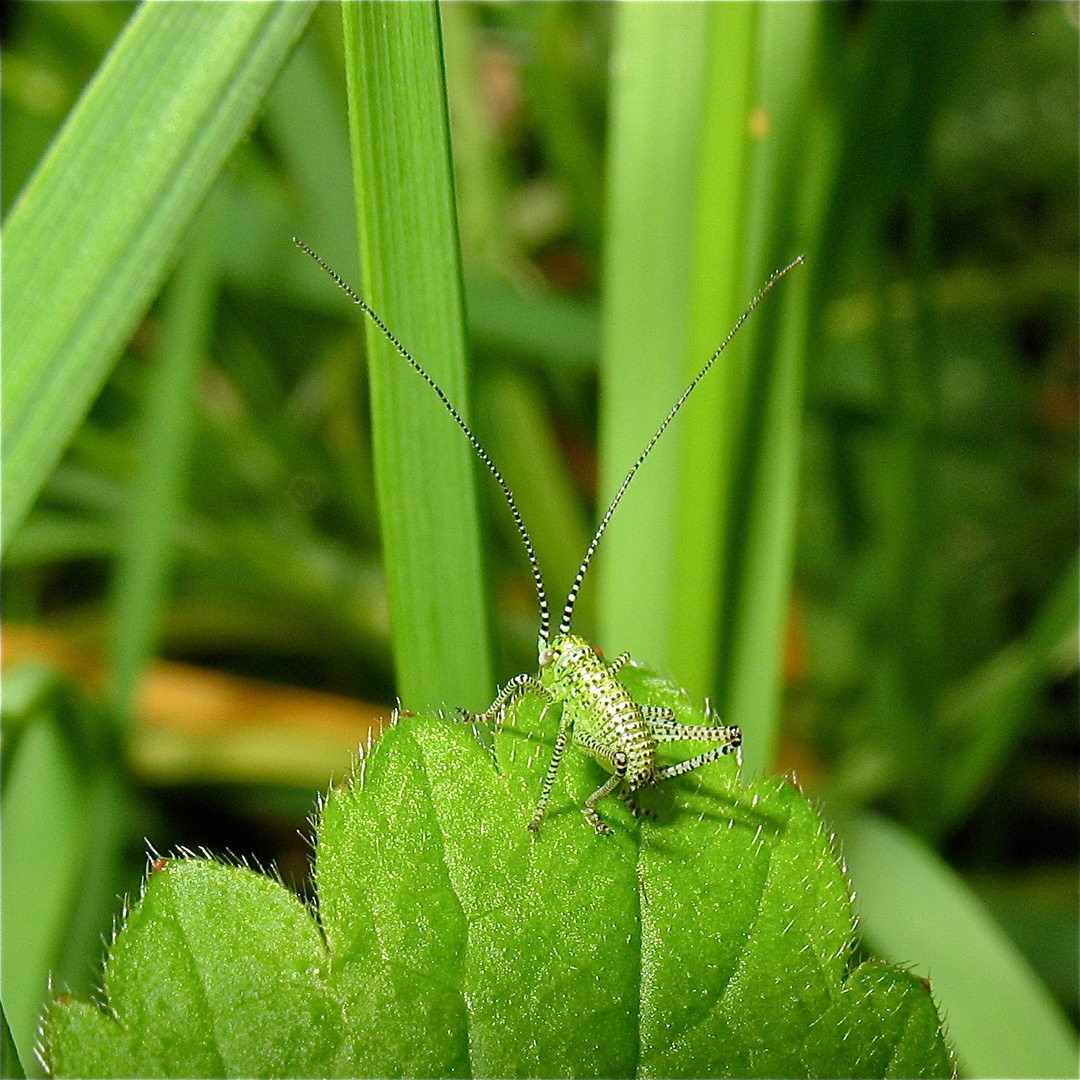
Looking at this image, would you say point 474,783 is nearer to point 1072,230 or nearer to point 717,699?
point 717,699

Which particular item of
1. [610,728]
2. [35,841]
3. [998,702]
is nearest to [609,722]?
[610,728]

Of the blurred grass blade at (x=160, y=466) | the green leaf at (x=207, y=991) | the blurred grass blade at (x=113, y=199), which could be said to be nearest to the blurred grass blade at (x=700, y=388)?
the blurred grass blade at (x=113, y=199)

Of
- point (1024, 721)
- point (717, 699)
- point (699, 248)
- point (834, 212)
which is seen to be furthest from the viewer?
point (1024, 721)

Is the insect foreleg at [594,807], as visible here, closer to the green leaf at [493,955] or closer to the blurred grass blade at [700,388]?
the green leaf at [493,955]

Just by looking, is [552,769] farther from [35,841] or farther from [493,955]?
[35,841]

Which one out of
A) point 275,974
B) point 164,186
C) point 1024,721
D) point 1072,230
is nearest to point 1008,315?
point 1072,230

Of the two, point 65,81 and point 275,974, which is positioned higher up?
point 65,81
